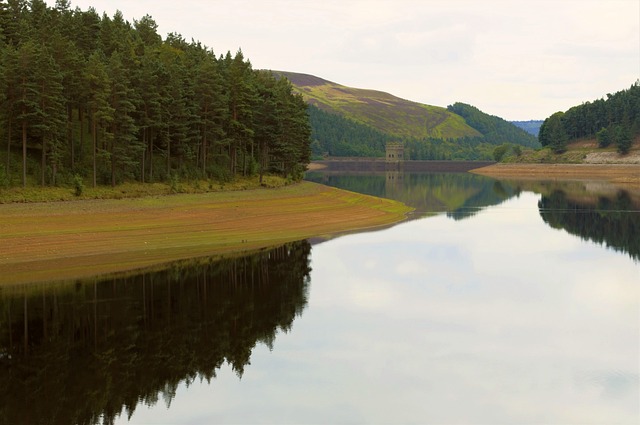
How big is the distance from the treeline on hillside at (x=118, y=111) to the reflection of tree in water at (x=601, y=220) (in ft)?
153

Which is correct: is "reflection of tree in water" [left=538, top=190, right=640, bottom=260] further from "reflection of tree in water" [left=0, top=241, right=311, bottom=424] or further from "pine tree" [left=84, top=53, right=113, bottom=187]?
"pine tree" [left=84, top=53, right=113, bottom=187]

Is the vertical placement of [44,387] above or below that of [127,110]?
below

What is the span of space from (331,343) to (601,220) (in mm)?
73111

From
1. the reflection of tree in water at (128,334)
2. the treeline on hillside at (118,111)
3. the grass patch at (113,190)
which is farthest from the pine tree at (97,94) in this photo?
the reflection of tree in water at (128,334)

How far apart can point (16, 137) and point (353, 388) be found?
6272 centimetres

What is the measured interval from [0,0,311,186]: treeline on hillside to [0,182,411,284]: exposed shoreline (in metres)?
9.50

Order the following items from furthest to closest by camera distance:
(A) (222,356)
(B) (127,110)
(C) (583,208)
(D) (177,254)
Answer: (C) (583,208), (B) (127,110), (D) (177,254), (A) (222,356)

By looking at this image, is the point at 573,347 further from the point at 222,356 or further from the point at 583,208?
the point at 583,208

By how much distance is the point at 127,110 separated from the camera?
78500 mm

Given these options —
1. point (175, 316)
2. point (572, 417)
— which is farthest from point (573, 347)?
point (175, 316)

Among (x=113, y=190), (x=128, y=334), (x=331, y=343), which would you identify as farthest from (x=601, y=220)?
(x=128, y=334)

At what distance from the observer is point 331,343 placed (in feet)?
102

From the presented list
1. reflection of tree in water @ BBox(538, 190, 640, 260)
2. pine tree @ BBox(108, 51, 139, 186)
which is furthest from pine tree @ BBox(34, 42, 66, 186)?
reflection of tree in water @ BBox(538, 190, 640, 260)

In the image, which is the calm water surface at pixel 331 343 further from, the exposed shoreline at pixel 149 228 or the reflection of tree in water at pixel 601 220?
the reflection of tree in water at pixel 601 220
